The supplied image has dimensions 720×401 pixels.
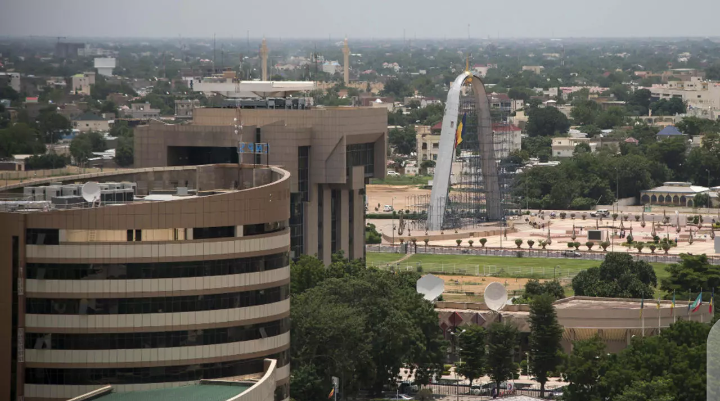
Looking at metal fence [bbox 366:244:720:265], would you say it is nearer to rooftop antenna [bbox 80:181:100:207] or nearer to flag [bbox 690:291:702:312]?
flag [bbox 690:291:702:312]

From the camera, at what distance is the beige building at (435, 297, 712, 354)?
10831cm

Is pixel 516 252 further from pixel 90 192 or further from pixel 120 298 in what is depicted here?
pixel 120 298

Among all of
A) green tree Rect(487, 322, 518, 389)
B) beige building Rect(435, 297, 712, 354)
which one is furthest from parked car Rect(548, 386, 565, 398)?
beige building Rect(435, 297, 712, 354)

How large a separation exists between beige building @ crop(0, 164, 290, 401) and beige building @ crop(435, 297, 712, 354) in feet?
144

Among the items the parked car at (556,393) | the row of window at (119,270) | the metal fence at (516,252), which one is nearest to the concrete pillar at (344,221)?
the parked car at (556,393)

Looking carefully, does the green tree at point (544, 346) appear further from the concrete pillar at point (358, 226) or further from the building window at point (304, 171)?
the concrete pillar at point (358, 226)

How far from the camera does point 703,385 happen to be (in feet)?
269

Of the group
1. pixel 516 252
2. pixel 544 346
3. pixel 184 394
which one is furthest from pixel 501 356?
pixel 516 252

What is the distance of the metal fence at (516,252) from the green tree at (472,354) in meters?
75.6

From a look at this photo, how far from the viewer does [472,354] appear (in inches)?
3907

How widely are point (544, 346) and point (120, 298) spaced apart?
41.4 meters

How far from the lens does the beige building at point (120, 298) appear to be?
63.2 m

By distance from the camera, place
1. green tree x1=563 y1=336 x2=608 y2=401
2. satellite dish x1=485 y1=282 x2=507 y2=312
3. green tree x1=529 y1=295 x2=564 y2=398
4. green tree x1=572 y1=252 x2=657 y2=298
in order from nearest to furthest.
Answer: green tree x1=563 y1=336 x2=608 y2=401, green tree x1=529 y1=295 x2=564 y2=398, satellite dish x1=485 y1=282 x2=507 y2=312, green tree x1=572 y1=252 x2=657 y2=298

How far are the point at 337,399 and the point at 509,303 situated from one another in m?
33.6
